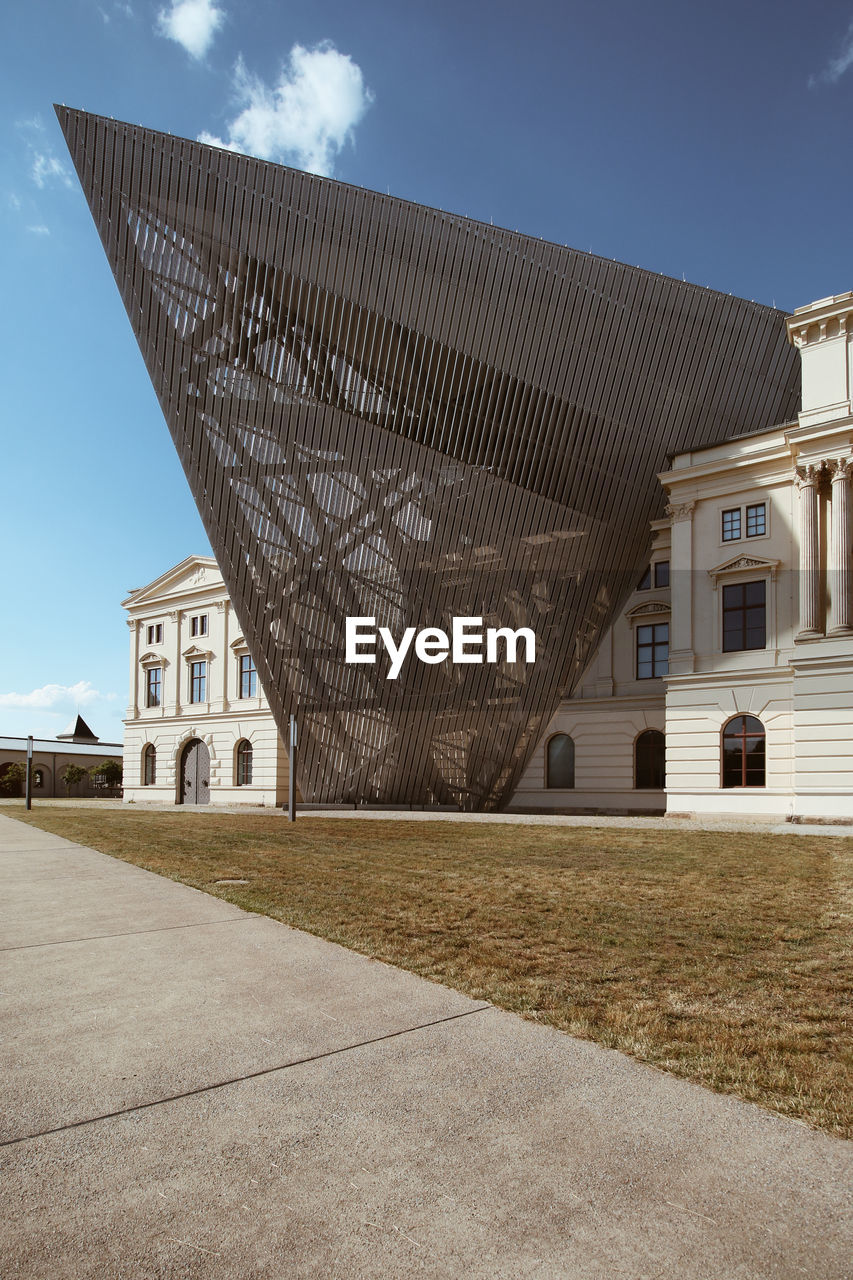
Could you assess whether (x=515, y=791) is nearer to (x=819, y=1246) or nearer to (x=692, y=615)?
(x=692, y=615)

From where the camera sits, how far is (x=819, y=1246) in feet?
8.12

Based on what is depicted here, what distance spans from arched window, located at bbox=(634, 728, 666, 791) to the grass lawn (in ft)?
53.8

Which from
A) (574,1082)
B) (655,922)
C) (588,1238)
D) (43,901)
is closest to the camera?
(588,1238)

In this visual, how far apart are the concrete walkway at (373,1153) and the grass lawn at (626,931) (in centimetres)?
45

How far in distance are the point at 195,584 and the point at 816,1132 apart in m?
48.9

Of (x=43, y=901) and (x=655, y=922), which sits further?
(x=43, y=901)

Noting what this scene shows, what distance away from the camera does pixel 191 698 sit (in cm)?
4894

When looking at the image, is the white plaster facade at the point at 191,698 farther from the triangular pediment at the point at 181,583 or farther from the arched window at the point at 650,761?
the arched window at the point at 650,761

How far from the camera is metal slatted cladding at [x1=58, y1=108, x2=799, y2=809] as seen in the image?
24.7 m

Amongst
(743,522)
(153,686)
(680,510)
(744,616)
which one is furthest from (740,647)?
(153,686)

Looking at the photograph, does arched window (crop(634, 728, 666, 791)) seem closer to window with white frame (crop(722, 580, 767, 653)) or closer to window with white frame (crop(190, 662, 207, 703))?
window with white frame (crop(722, 580, 767, 653))

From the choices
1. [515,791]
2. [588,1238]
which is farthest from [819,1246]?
[515,791]

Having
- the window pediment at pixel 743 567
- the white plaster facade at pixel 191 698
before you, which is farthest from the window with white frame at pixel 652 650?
the white plaster facade at pixel 191 698

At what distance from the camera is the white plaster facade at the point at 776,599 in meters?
24.1
